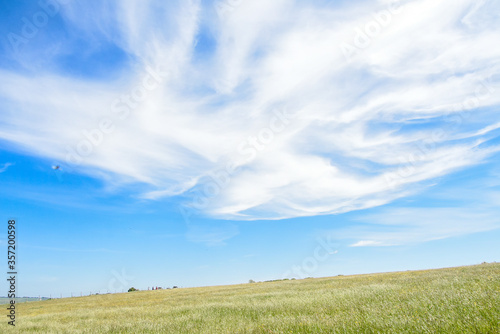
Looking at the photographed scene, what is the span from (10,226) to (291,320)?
14.9 meters

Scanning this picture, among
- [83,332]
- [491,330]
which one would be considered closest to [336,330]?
[491,330]

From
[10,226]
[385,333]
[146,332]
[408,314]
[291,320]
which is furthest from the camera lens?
[10,226]

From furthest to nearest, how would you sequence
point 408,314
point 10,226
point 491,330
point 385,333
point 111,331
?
1. point 10,226
2. point 111,331
3. point 408,314
4. point 385,333
5. point 491,330

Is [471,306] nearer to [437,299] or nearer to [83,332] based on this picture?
[437,299]

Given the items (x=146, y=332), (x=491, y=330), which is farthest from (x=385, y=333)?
(x=146, y=332)

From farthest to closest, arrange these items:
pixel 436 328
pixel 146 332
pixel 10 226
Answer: pixel 10 226, pixel 146 332, pixel 436 328

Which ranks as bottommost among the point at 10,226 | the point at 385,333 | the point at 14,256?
the point at 385,333

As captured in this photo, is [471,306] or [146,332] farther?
[146,332]

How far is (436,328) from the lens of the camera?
545cm

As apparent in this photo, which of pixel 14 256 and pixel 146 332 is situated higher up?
pixel 14 256

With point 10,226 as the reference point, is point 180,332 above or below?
below

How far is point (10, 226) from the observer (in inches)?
574

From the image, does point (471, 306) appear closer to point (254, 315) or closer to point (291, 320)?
point (291, 320)

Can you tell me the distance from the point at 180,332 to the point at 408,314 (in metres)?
6.78
